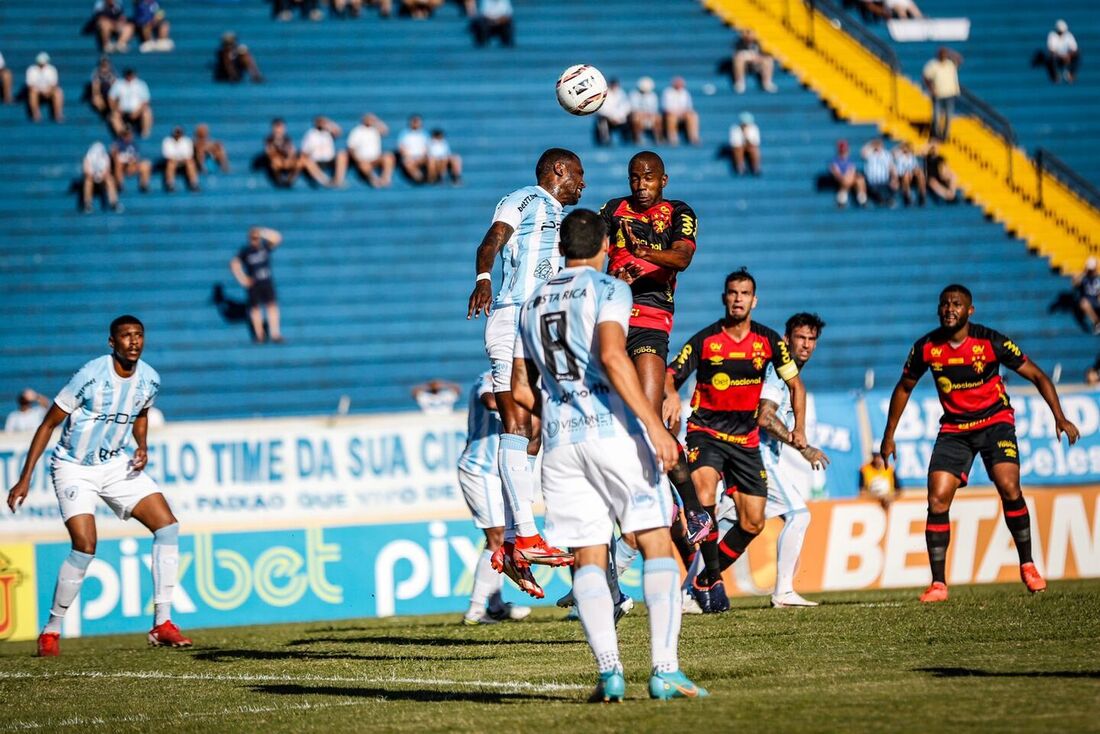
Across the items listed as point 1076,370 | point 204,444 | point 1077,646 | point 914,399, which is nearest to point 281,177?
point 204,444

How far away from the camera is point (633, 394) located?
7.58 m

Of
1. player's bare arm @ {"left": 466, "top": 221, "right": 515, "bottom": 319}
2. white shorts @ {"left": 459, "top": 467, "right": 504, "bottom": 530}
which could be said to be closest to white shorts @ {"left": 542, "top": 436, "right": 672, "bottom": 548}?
player's bare arm @ {"left": 466, "top": 221, "right": 515, "bottom": 319}

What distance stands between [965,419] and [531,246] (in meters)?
4.80

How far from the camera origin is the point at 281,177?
1142 inches

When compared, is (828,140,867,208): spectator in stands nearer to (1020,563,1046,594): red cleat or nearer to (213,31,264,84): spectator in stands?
(213,31,264,84): spectator in stands

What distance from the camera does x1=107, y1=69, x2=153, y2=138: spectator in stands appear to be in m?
28.7

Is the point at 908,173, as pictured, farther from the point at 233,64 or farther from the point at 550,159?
the point at 550,159

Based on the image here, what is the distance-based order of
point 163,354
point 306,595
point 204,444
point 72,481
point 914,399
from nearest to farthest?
point 72,481, point 306,595, point 204,444, point 914,399, point 163,354

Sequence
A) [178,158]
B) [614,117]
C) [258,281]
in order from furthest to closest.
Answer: [614,117] → [178,158] → [258,281]

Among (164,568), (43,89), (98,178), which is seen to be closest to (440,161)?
(98,178)

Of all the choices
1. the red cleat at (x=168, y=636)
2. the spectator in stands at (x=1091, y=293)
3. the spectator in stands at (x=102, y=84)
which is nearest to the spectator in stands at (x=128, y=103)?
the spectator in stands at (x=102, y=84)

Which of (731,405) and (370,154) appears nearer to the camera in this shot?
(731,405)

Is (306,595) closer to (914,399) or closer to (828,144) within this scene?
(914,399)

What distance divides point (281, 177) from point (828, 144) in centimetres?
1071
